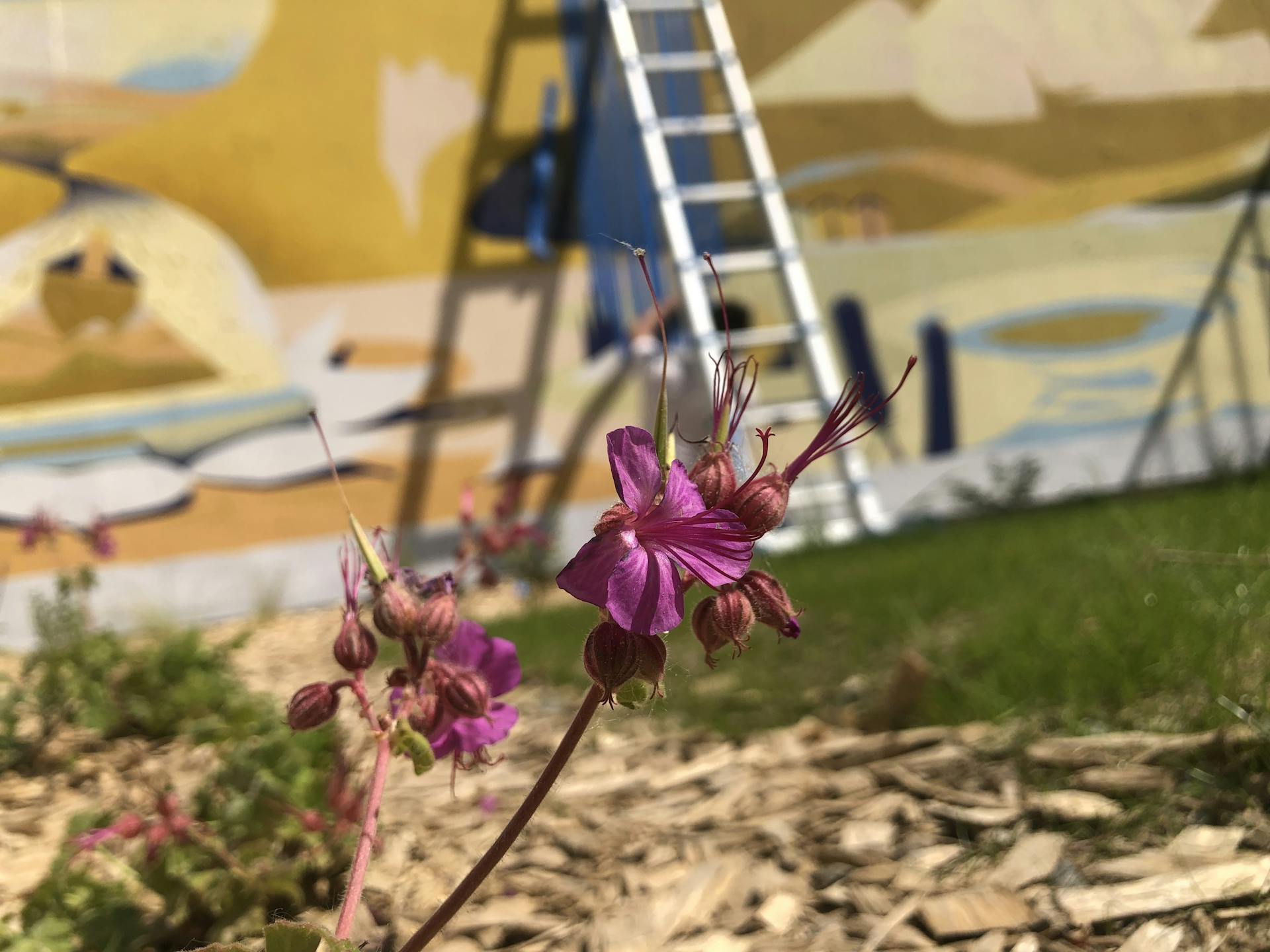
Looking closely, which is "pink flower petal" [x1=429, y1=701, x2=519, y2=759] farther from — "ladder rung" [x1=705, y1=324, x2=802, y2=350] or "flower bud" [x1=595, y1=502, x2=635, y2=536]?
"ladder rung" [x1=705, y1=324, x2=802, y2=350]

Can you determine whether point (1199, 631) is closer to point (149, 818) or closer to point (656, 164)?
point (149, 818)

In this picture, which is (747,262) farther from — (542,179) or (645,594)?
(645,594)

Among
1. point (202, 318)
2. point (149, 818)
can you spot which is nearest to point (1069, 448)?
point (202, 318)

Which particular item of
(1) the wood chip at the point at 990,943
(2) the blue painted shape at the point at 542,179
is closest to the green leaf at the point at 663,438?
(1) the wood chip at the point at 990,943

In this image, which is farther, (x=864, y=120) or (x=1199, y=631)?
(x=864, y=120)

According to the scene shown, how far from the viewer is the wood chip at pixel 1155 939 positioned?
34.1 inches

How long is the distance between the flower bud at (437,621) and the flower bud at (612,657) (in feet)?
0.45

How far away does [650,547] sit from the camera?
537mm

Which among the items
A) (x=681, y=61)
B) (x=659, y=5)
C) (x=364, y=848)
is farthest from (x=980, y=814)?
(x=659, y=5)

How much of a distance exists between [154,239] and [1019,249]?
4.14m

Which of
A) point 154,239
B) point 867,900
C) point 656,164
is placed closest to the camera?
point 867,900

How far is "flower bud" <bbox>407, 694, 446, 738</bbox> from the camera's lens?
0.68m

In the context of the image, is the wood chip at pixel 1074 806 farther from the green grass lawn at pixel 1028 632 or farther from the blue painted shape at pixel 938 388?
the blue painted shape at pixel 938 388

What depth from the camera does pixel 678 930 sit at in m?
1.05
